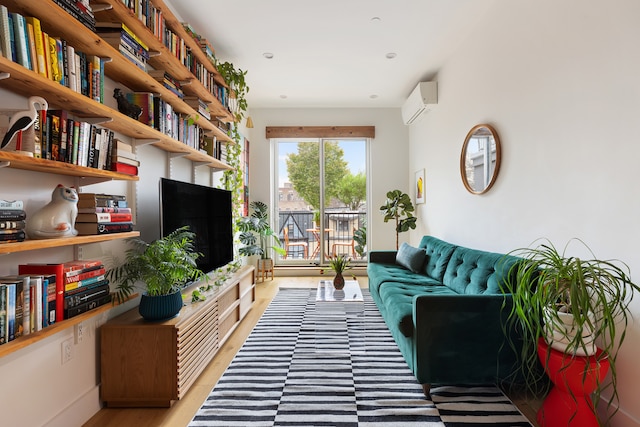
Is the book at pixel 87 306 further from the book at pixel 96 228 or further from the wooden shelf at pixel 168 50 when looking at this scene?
the wooden shelf at pixel 168 50

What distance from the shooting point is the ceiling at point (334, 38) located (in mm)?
2824

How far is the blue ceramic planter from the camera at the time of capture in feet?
6.36

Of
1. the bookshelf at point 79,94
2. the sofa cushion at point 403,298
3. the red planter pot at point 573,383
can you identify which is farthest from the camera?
the sofa cushion at point 403,298

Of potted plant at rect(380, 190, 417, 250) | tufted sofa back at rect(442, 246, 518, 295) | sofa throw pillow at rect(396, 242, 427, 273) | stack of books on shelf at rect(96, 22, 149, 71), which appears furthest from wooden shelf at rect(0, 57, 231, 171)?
potted plant at rect(380, 190, 417, 250)

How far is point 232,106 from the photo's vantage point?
3.73 metres

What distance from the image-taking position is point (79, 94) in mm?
1435

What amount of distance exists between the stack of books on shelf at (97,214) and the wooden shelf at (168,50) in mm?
986

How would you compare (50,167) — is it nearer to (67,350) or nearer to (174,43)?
(67,350)

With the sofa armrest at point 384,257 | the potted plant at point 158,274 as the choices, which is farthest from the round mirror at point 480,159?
the potted plant at point 158,274

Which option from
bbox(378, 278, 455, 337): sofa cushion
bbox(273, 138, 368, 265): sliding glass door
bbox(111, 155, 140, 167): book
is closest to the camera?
bbox(111, 155, 140, 167): book

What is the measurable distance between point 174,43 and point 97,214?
1460mm

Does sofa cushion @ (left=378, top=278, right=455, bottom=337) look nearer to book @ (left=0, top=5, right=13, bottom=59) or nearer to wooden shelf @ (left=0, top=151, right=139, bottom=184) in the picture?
wooden shelf @ (left=0, top=151, right=139, bottom=184)

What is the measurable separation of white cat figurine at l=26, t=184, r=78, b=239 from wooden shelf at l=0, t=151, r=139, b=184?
0.34ft

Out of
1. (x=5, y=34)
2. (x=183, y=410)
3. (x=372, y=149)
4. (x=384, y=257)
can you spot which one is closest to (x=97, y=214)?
(x=5, y=34)
